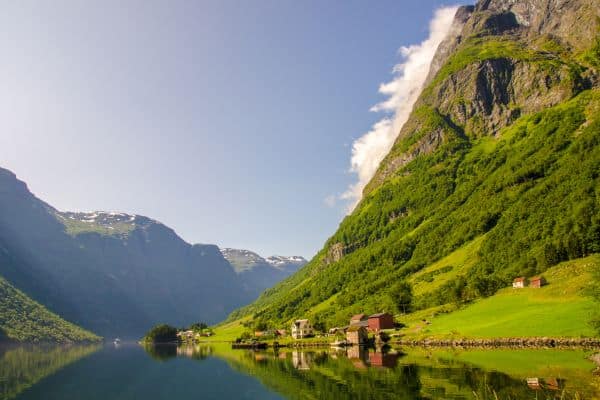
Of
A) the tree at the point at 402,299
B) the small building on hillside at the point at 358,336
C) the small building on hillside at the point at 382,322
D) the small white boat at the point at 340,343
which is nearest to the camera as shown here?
the small building on hillside at the point at 358,336

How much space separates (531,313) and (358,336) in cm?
5459

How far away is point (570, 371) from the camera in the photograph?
48.2m

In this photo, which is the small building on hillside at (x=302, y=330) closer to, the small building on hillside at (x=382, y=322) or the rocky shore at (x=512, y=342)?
the small building on hillside at (x=382, y=322)

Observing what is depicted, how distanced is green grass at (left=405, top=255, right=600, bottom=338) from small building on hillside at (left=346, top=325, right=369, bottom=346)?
47.8 feet

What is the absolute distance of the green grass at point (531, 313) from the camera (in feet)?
278

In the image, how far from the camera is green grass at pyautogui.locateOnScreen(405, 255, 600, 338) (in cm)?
8481

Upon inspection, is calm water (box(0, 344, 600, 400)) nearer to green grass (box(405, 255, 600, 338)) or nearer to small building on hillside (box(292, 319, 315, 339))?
green grass (box(405, 255, 600, 338))

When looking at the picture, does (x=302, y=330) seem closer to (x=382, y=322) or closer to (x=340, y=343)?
(x=340, y=343)

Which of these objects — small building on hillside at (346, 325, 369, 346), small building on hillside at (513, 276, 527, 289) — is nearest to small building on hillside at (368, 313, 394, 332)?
small building on hillside at (346, 325, 369, 346)

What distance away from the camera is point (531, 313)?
100188mm

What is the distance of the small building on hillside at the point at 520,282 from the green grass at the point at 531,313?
1683 mm

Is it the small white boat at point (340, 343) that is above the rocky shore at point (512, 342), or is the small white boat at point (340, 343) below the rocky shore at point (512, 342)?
below

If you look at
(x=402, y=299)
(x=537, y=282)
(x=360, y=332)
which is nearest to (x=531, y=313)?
(x=537, y=282)

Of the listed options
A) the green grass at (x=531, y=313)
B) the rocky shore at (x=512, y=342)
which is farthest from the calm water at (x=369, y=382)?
the green grass at (x=531, y=313)
